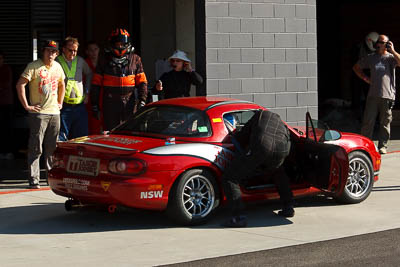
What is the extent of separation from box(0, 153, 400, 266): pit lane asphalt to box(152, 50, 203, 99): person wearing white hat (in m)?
2.39

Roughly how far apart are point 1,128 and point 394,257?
26.9 feet

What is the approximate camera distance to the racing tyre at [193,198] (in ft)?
26.7

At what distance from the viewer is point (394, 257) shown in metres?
6.88

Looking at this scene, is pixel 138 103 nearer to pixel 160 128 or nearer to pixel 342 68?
pixel 160 128

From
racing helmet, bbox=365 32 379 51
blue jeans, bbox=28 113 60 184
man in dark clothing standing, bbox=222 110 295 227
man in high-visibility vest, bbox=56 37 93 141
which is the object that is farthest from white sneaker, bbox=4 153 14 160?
racing helmet, bbox=365 32 379 51

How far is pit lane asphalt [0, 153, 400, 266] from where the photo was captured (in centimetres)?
710

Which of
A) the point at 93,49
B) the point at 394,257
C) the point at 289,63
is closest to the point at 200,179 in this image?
the point at 394,257

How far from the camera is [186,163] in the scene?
322 inches

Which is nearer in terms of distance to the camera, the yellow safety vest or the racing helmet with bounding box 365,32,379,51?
the yellow safety vest

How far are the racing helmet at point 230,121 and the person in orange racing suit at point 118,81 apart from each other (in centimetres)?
228

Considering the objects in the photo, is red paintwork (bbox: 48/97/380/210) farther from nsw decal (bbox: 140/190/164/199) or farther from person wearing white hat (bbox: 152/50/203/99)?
person wearing white hat (bbox: 152/50/203/99)

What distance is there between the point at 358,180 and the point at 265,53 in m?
3.64

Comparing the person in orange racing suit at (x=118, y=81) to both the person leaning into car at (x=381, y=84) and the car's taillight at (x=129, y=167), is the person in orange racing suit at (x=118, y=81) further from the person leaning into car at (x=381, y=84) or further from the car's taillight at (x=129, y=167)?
the person leaning into car at (x=381, y=84)

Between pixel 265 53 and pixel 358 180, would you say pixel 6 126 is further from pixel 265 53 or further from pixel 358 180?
pixel 358 180
